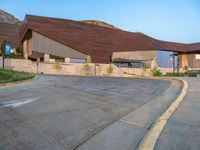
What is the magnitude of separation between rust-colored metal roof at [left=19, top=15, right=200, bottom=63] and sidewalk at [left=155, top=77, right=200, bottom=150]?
4332 cm

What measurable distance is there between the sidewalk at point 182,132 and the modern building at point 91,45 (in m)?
34.3

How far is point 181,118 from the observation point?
645 centimetres

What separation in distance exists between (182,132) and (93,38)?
165 feet

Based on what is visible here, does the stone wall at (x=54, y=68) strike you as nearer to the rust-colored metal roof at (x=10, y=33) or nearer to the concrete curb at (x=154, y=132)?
the rust-colored metal roof at (x=10, y=33)

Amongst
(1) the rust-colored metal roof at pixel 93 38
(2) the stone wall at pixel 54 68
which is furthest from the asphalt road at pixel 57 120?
(1) the rust-colored metal roof at pixel 93 38

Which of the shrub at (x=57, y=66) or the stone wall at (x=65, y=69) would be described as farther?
the shrub at (x=57, y=66)

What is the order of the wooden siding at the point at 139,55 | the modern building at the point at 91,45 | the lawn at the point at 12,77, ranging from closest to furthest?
the lawn at the point at 12,77 < the wooden siding at the point at 139,55 < the modern building at the point at 91,45

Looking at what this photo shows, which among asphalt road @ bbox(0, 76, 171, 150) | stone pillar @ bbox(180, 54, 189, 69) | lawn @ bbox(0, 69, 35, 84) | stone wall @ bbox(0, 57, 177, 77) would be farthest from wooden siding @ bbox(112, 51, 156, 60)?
asphalt road @ bbox(0, 76, 171, 150)

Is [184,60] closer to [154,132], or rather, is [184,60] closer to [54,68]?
[54,68]

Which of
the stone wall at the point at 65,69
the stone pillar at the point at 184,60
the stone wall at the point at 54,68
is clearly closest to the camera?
the stone wall at the point at 54,68

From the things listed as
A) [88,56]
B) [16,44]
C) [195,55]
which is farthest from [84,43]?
[195,55]

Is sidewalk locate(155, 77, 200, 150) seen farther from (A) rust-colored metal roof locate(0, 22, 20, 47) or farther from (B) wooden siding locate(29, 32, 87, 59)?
(A) rust-colored metal roof locate(0, 22, 20, 47)

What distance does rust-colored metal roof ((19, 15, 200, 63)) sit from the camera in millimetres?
48219

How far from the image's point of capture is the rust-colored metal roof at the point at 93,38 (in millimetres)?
48219
